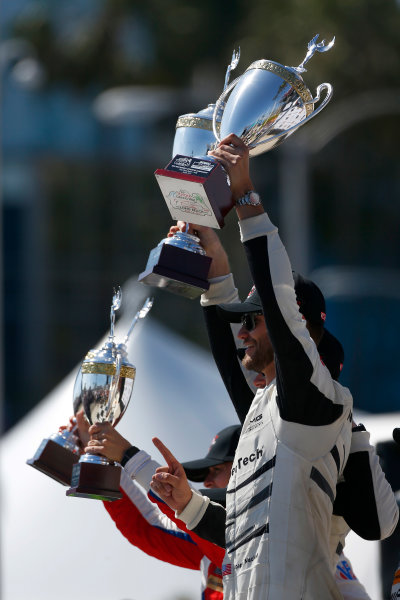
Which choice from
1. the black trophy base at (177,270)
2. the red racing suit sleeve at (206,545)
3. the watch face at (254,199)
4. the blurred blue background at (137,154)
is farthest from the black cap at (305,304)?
the blurred blue background at (137,154)

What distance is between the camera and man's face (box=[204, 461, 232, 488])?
398 centimetres

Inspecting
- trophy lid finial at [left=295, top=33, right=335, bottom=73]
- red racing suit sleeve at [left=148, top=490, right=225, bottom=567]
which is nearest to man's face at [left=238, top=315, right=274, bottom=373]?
red racing suit sleeve at [left=148, top=490, right=225, bottom=567]

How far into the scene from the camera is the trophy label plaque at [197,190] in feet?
10.2

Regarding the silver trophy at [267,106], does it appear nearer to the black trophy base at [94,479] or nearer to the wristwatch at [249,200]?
the wristwatch at [249,200]

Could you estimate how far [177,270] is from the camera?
11.2 ft

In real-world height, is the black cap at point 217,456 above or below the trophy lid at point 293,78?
below

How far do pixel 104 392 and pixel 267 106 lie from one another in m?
1.06

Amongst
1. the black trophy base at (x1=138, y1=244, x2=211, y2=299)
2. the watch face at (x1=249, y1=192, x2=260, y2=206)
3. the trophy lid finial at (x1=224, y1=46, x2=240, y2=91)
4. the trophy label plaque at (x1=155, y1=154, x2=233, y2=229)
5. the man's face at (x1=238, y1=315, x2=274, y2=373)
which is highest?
the trophy lid finial at (x1=224, y1=46, x2=240, y2=91)

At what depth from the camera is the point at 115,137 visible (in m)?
32.2

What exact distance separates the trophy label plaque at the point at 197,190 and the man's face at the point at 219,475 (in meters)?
1.05

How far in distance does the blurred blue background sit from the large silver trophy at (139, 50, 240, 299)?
14.3m

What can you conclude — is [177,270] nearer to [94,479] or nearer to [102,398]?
[102,398]

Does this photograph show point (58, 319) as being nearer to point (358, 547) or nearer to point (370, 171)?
point (370, 171)

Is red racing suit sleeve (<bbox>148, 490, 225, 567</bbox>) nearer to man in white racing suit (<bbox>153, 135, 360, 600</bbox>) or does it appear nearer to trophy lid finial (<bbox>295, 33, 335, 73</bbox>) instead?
man in white racing suit (<bbox>153, 135, 360, 600</bbox>)
